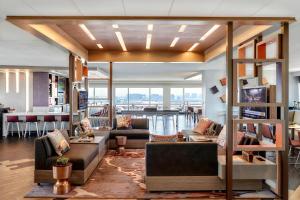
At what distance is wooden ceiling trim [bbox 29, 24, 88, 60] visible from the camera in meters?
5.18

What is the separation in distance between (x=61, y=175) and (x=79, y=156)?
58 centimetres

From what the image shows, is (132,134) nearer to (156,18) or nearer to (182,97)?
(156,18)

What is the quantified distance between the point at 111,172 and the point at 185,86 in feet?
54.0

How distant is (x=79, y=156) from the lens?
16.6 ft

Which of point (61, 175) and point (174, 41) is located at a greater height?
point (174, 41)

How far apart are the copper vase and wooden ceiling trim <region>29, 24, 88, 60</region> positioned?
2.28m

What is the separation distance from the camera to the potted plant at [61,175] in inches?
177

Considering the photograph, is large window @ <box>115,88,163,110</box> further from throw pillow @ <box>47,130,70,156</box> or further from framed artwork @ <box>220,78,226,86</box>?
throw pillow @ <box>47,130,70,156</box>

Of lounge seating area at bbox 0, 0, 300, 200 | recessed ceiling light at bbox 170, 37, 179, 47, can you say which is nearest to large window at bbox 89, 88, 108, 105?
lounge seating area at bbox 0, 0, 300, 200

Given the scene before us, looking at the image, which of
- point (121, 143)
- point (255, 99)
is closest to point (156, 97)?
point (121, 143)

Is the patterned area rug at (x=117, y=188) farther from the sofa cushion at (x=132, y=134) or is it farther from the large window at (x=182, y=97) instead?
the large window at (x=182, y=97)

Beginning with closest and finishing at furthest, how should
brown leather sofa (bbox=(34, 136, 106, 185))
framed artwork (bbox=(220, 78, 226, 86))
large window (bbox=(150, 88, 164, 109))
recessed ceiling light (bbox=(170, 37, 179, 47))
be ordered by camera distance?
brown leather sofa (bbox=(34, 136, 106, 185)), recessed ceiling light (bbox=(170, 37, 179, 47)), framed artwork (bbox=(220, 78, 226, 86)), large window (bbox=(150, 88, 164, 109))

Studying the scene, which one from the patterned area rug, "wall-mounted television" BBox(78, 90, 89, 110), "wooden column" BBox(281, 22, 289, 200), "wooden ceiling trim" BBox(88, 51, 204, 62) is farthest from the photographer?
"wooden ceiling trim" BBox(88, 51, 204, 62)

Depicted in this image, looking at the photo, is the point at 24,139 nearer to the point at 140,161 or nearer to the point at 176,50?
the point at 140,161
